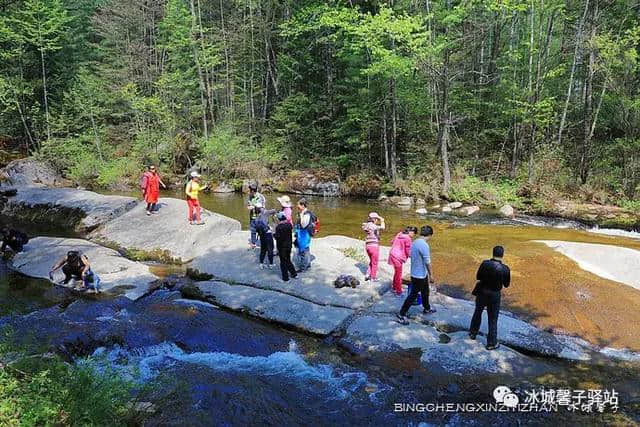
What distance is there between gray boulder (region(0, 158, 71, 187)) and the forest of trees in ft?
3.84

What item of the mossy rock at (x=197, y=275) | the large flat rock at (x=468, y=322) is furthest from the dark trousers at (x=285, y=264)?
the large flat rock at (x=468, y=322)

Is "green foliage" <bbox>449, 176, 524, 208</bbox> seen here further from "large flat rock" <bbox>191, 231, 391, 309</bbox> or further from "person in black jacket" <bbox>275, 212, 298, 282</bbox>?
"person in black jacket" <bbox>275, 212, 298, 282</bbox>

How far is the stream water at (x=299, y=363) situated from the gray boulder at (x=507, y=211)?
24.3 feet

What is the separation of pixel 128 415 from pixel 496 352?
577 cm

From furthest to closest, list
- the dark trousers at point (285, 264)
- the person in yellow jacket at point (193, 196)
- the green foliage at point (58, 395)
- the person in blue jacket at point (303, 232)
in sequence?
the person in yellow jacket at point (193, 196), the person in blue jacket at point (303, 232), the dark trousers at point (285, 264), the green foliage at point (58, 395)

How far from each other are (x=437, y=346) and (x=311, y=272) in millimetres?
3984

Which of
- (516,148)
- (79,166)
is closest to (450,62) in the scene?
(516,148)

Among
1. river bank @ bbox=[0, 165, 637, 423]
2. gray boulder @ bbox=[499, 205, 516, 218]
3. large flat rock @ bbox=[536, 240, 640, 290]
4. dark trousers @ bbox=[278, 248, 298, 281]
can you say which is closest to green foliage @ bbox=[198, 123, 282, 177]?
gray boulder @ bbox=[499, 205, 516, 218]

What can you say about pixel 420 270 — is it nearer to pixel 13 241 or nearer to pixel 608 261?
pixel 608 261

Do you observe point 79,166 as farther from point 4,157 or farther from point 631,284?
point 631,284

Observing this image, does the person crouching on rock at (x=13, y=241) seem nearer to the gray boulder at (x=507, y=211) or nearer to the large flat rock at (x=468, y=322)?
the large flat rock at (x=468, y=322)

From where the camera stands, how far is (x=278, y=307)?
361 inches

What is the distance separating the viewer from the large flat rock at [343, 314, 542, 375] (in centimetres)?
705

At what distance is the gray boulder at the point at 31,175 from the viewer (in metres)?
28.2
